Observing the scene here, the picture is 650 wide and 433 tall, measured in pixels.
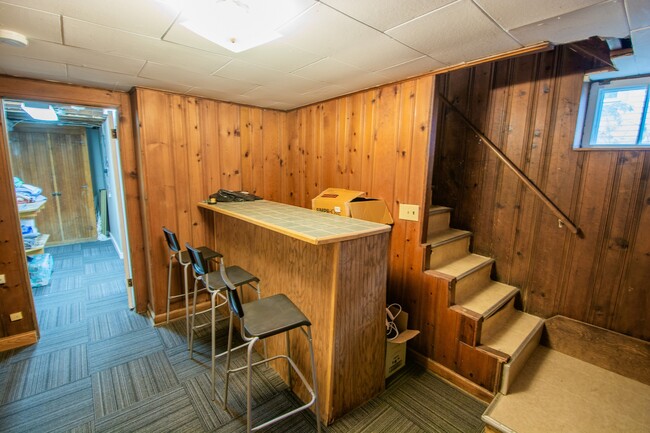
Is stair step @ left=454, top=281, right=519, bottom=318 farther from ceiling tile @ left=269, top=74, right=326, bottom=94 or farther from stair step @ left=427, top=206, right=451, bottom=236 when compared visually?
ceiling tile @ left=269, top=74, right=326, bottom=94

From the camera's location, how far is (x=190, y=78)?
2.33 metres

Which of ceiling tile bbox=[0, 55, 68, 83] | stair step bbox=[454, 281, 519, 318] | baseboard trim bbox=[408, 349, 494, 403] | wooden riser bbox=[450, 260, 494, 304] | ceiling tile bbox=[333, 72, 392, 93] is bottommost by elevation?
baseboard trim bbox=[408, 349, 494, 403]

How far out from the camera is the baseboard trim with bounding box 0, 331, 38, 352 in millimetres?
2422

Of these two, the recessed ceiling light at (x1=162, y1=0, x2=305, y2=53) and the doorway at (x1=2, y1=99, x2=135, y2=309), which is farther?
the doorway at (x1=2, y1=99, x2=135, y2=309)

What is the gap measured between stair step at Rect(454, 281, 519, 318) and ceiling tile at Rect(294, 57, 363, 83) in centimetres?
189

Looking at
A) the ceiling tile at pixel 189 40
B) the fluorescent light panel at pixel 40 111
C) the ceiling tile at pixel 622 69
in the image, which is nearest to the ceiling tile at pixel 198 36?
the ceiling tile at pixel 189 40

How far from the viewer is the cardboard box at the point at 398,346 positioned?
7.08ft

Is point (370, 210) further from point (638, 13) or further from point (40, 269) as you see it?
point (40, 269)

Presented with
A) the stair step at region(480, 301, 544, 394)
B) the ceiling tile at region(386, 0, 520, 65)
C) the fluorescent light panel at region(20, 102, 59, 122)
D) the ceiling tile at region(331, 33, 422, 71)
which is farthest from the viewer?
the fluorescent light panel at region(20, 102, 59, 122)

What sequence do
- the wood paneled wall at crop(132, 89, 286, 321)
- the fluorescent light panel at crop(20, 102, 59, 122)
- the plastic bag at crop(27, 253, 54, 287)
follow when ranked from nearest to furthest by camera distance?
the wood paneled wall at crop(132, 89, 286, 321) < the fluorescent light panel at crop(20, 102, 59, 122) < the plastic bag at crop(27, 253, 54, 287)

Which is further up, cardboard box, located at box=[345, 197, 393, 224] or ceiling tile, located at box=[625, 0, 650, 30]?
ceiling tile, located at box=[625, 0, 650, 30]

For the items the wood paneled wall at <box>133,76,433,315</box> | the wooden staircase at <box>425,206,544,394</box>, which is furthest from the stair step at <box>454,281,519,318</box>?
the wood paneled wall at <box>133,76,433,315</box>

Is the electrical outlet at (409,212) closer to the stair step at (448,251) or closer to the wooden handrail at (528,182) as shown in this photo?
the stair step at (448,251)

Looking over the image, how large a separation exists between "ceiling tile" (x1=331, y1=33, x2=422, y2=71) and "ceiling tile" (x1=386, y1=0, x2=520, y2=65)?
6 centimetres
